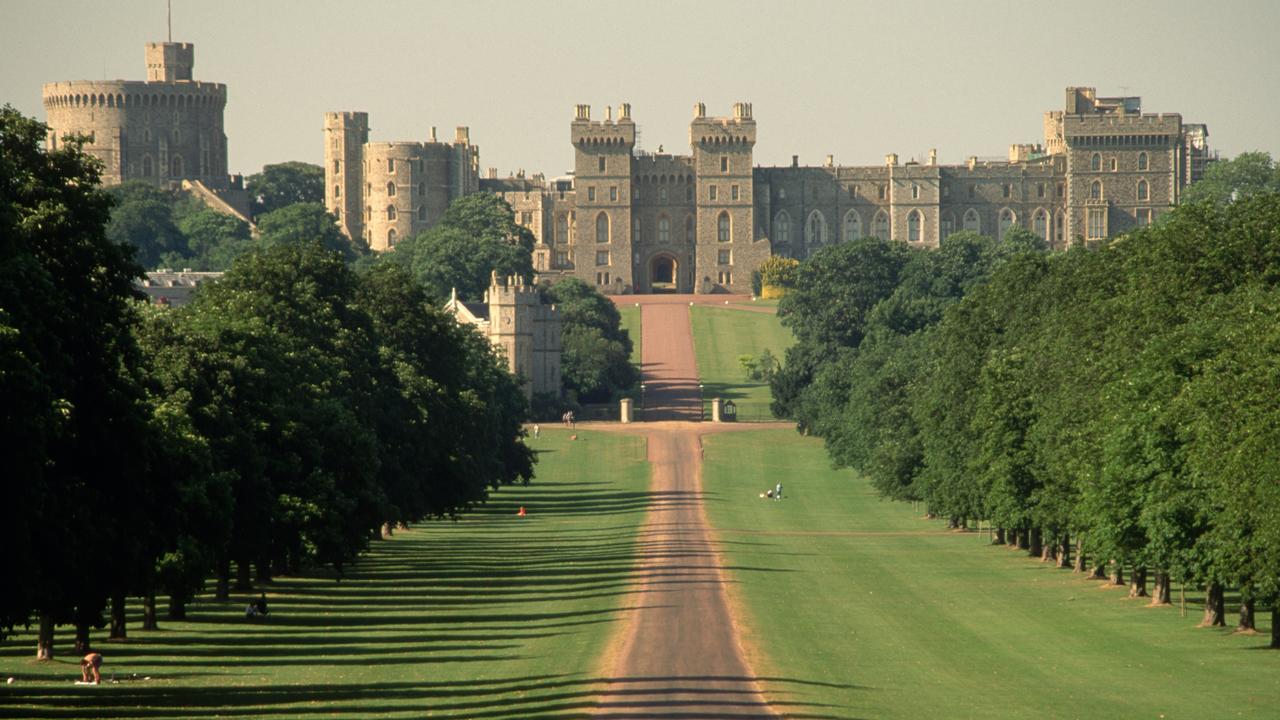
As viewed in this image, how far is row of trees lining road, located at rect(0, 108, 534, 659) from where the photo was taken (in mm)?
35500

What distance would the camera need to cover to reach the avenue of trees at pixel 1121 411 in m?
48.8

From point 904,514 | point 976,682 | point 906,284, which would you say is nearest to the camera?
point 976,682

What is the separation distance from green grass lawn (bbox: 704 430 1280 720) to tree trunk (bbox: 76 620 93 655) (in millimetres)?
12971

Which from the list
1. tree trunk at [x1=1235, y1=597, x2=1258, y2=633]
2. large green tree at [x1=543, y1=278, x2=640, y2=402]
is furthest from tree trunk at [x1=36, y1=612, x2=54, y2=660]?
large green tree at [x1=543, y1=278, x2=640, y2=402]

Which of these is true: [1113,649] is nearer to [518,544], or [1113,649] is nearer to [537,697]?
[537,697]

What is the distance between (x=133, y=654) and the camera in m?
45.7

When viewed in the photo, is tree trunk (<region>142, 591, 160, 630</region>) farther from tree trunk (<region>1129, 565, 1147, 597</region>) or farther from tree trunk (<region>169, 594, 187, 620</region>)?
tree trunk (<region>1129, 565, 1147, 597</region>)

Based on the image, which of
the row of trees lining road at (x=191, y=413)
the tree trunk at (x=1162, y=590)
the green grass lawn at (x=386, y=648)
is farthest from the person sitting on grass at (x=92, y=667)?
the tree trunk at (x=1162, y=590)

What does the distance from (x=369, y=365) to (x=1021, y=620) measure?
79.7ft

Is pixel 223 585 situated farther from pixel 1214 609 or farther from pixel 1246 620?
pixel 1246 620

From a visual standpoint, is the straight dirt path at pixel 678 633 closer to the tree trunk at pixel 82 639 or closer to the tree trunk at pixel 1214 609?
the tree trunk at pixel 82 639

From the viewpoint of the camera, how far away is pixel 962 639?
2053 inches

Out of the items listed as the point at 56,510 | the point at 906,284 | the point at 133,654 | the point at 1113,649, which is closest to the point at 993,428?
the point at 1113,649

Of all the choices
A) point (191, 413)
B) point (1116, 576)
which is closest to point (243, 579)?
point (191, 413)
